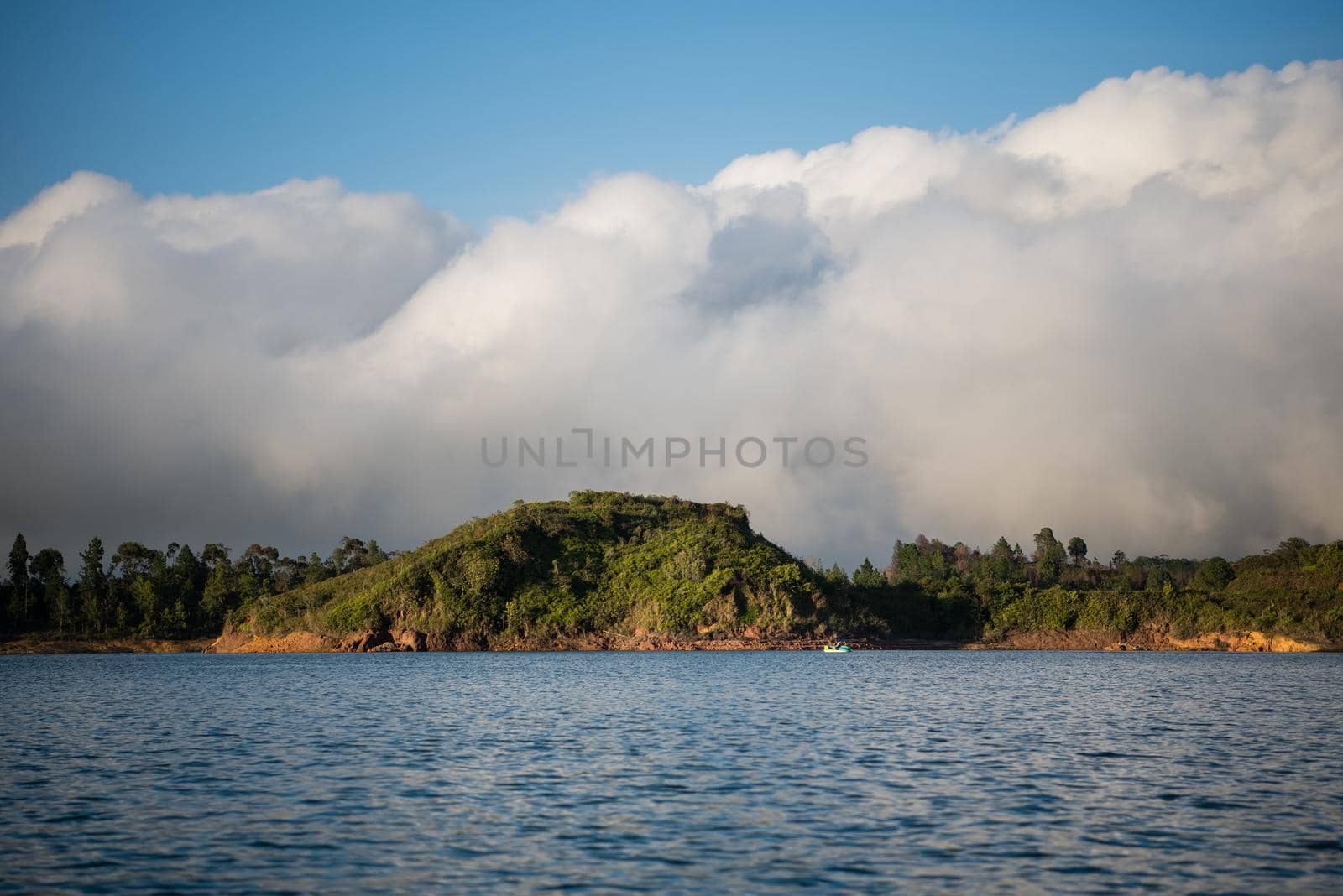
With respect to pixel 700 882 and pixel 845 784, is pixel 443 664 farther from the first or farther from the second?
pixel 700 882

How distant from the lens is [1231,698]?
80312 millimetres

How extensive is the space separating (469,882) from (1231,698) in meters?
71.6

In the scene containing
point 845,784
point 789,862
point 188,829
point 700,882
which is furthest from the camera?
point 845,784

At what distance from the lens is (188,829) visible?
31234 mm

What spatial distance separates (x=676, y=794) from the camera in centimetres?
3656

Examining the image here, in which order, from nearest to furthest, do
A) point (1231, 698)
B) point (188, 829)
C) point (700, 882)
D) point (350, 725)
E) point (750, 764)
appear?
point (700, 882), point (188, 829), point (750, 764), point (350, 725), point (1231, 698)

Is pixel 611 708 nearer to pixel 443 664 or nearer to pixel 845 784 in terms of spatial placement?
pixel 845 784

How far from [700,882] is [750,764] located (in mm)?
18393

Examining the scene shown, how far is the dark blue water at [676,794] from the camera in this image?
1035 inches

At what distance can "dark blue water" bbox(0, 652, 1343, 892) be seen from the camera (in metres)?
26.3

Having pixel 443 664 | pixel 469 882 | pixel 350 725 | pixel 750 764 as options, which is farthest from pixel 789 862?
pixel 443 664

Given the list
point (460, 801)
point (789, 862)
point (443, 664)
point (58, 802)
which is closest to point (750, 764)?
point (460, 801)

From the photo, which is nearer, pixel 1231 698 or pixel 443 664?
pixel 1231 698

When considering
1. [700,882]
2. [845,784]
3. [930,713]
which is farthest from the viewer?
[930,713]
